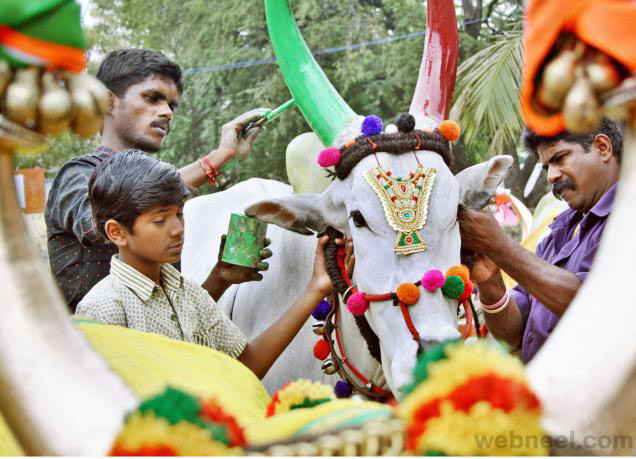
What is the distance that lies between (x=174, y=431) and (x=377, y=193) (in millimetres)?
1635

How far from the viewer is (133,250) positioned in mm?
2662

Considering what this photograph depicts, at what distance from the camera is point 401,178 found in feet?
8.76

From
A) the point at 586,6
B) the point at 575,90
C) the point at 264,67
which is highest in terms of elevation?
the point at 586,6

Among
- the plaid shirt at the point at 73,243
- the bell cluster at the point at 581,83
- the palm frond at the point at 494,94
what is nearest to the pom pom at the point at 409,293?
the plaid shirt at the point at 73,243

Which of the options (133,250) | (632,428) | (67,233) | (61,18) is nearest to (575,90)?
(632,428)

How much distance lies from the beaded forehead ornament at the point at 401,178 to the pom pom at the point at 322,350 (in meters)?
0.65

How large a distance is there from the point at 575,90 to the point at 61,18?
746 mm

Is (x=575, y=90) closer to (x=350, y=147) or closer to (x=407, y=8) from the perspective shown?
(x=350, y=147)

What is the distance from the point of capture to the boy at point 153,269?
2580 millimetres

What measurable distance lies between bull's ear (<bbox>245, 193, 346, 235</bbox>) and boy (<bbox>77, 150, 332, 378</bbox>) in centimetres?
33

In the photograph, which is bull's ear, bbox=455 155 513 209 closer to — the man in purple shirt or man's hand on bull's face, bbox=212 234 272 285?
the man in purple shirt

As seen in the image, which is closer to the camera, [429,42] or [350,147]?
[350,147]

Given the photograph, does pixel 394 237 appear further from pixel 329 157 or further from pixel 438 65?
Answer: pixel 438 65

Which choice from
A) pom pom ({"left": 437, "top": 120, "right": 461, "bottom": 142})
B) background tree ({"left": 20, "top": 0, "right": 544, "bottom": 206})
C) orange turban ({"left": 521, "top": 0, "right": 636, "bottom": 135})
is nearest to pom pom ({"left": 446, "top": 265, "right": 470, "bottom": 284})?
pom pom ({"left": 437, "top": 120, "right": 461, "bottom": 142})
